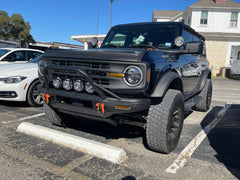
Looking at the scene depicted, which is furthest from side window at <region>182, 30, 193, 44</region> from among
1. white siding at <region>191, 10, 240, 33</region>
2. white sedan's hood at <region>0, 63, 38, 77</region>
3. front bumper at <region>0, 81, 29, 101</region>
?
white siding at <region>191, 10, 240, 33</region>

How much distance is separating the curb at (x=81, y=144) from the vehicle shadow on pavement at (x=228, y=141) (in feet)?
4.32

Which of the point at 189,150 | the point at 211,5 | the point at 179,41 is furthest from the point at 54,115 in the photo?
the point at 211,5

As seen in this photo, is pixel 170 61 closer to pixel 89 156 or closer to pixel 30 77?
pixel 89 156

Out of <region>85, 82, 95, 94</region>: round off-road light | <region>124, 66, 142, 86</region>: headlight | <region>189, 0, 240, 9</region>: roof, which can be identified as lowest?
<region>85, 82, 95, 94</region>: round off-road light

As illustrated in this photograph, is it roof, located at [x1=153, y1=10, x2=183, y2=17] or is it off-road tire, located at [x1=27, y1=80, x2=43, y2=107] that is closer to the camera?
off-road tire, located at [x1=27, y1=80, x2=43, y2=107]

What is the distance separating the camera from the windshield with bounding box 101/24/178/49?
11.6 feet

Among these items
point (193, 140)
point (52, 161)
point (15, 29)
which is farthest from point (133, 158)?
point (15, 29)

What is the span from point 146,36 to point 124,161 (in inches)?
85.8

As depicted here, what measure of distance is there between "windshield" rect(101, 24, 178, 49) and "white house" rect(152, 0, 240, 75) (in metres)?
19.1

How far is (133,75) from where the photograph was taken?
7.80ft

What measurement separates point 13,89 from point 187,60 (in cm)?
384

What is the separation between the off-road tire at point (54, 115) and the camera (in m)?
3.51

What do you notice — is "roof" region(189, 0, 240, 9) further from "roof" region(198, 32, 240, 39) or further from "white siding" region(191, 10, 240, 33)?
"roof" region(198, 32, 240, 39)

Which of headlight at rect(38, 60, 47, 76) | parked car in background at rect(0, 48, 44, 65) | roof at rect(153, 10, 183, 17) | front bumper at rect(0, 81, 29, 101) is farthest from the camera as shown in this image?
roof at rect(153, 10, 183, 17)
